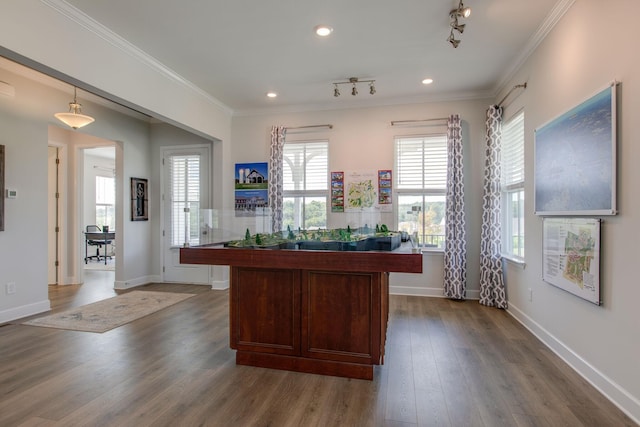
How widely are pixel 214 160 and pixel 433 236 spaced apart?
3723 millimetres

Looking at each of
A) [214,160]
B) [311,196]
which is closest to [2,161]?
[214,160]

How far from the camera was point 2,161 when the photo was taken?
3.91m

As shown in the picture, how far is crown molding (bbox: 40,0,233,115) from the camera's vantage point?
2752 mm

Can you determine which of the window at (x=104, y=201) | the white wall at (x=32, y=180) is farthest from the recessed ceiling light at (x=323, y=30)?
the window at (x=104, y=201)

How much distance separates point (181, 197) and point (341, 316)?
14.9ft

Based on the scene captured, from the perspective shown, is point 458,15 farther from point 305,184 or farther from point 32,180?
point 32,180

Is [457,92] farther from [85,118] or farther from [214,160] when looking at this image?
[85,118]

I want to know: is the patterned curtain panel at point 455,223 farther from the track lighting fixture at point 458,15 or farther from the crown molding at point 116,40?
the crown molding at point 116,40

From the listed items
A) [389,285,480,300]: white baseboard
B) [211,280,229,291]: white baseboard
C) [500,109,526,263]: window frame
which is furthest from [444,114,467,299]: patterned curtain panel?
[211,280,229,291]: white baseboard

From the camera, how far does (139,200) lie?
19.2 ft

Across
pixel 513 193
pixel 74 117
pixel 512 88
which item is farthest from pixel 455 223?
pixel 74 117

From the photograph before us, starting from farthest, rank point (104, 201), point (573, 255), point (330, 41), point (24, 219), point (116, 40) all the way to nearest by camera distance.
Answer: point (104, 201) → point (24, 219) → point (330, 41) → point (116, 40) → point (573, 255)

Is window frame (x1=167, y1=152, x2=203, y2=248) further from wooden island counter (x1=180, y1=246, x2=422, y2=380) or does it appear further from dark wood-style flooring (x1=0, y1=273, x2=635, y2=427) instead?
wooden island counter (x1=180, y1=246, x2=422, y2=380)

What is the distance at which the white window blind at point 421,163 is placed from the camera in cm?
496
